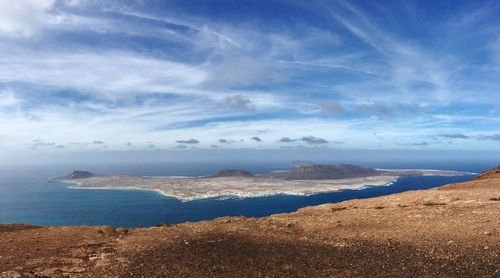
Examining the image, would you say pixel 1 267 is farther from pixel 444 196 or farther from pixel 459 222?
pixel 444 196

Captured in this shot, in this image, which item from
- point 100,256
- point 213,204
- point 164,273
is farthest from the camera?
point 213,204

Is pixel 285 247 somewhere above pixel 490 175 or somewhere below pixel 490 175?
below

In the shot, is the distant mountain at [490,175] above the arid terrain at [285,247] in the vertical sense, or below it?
above

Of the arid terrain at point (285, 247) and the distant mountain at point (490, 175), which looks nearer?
the arid terrain at point (285, 247)

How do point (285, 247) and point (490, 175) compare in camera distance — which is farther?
point (490, 175)

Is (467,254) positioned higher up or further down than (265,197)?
higher up

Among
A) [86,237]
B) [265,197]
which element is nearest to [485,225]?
[86,237]

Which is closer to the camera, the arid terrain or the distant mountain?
the arid terrain

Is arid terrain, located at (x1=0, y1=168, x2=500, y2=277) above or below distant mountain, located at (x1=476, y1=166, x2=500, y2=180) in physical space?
below
